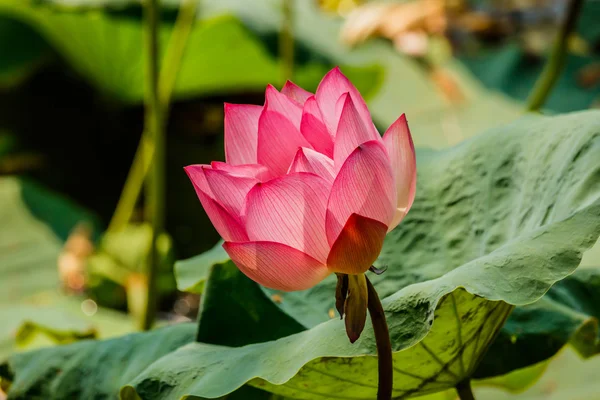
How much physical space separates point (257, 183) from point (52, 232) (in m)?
1.83

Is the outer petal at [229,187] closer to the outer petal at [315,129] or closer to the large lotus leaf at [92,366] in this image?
the outer petal at [315,129]

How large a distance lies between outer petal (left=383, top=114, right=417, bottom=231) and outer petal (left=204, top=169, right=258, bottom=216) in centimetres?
10

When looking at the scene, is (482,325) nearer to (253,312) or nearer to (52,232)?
(253,312)

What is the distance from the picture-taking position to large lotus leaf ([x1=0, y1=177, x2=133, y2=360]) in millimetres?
1387

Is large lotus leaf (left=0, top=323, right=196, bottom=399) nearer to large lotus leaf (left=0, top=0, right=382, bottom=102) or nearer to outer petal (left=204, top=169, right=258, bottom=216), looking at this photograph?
outer petal (left=204, top=169, right=258, bottom=216)

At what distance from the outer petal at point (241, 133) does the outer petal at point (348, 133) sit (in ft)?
0.28

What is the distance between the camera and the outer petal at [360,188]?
0.48 meters

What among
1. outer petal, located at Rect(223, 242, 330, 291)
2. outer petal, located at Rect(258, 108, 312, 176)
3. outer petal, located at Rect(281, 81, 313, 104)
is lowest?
outer petal, located at Rect(223, 242, 330, 291)

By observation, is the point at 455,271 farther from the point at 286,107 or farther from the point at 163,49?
the point at 163,49

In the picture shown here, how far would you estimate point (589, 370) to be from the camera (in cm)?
120

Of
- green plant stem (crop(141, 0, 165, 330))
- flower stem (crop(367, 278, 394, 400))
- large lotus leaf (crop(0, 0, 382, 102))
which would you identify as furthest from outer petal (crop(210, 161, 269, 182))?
large lotus leaf (crop(0, 0, 382, 102))

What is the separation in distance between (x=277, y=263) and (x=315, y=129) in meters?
0.10

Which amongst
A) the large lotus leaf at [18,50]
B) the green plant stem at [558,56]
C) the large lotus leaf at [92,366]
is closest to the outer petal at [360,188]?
the large lotus leaf at [92,366]

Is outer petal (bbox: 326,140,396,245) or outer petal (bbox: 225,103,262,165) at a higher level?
outer petal (bbox: 225,103,262,165)
